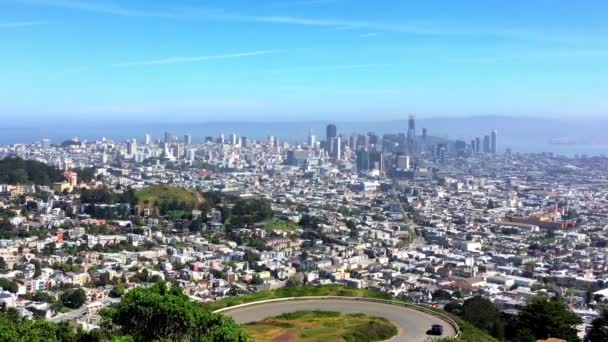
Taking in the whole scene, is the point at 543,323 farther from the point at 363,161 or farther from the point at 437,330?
the point at 363,161

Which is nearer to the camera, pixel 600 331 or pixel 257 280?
pixel 600 331

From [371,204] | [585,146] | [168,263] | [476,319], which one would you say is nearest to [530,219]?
[371,204]

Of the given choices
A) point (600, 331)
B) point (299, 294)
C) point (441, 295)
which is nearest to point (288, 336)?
point (299, 294)

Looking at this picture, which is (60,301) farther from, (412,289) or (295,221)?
(295,221)

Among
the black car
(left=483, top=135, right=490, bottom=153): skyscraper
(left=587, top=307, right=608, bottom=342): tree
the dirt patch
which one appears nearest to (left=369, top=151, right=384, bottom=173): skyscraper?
(left=483, top=135, right=490, bottom=153): skyscraper

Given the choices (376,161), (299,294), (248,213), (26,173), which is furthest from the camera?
(376,161)

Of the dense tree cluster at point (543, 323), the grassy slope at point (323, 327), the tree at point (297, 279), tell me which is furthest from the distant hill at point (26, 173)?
the dense tree cluster at point (543, 323)
